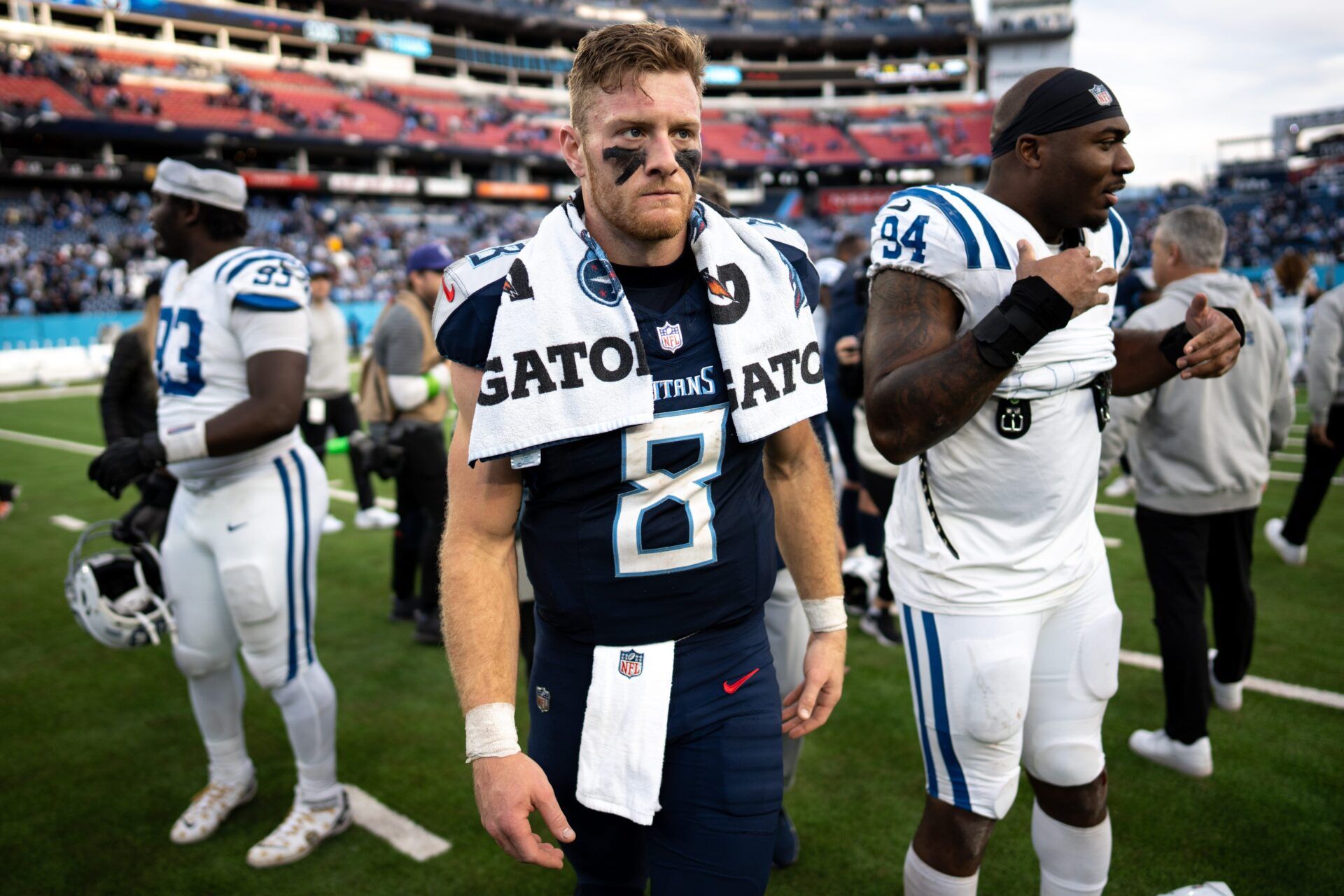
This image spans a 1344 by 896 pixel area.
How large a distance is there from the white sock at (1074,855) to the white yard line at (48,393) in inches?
743

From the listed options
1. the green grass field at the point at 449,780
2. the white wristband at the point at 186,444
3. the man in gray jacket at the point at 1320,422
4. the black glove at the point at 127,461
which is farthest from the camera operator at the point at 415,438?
the man in gray jacket at the point at 1320,422

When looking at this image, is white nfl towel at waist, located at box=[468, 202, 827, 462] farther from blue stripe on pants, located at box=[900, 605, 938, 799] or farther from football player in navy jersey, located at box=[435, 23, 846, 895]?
blue stripe on pants, located at box=[900, 605, 938, 799]

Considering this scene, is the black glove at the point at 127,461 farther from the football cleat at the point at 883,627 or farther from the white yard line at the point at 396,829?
the football cleat at the point at 883,627

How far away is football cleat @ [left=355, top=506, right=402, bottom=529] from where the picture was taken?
27.1 ft

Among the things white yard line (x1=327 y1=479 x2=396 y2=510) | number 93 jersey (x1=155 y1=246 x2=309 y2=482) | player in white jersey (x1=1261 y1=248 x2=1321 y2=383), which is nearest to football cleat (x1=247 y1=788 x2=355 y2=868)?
number 93 jersey (x1=155 y1=246 x2=309 y2=482)

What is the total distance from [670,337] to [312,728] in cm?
239

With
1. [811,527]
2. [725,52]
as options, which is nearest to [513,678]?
[811,527]

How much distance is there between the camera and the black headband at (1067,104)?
2.19 m

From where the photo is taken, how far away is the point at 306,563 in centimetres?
342

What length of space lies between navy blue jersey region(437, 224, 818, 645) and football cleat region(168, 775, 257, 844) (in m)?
2.44

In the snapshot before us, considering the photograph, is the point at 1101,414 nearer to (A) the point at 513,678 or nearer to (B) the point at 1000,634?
(B) the point at 1000,634

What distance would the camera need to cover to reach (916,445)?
206 cm

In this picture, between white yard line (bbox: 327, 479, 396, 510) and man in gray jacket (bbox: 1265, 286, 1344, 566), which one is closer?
man in gray jacket (bbox: 1265, 286, 1344, 566)

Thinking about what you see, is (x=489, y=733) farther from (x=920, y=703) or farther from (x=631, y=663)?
(x=920, y=703)
